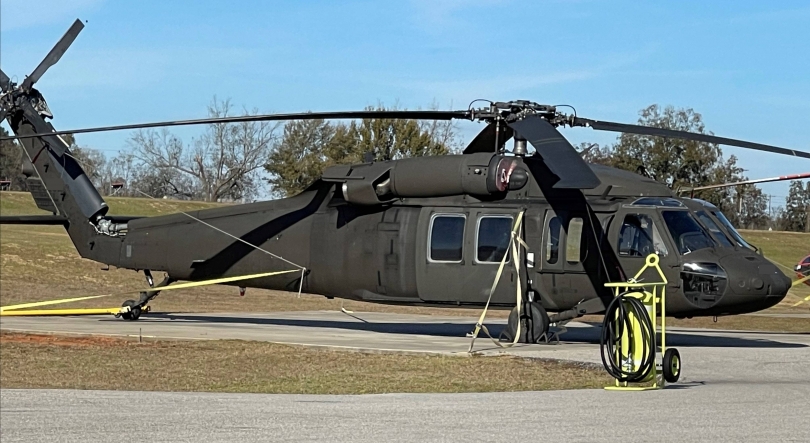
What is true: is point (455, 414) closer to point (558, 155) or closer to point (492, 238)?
point (558, 155)

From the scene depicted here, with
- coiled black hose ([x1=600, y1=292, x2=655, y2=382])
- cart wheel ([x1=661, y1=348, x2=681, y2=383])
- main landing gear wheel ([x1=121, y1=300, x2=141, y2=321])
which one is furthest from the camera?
main landing gear wheel ([x1=121, y1=300, x2=141, y2=321])

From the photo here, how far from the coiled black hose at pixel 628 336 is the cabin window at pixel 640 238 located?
4.41m

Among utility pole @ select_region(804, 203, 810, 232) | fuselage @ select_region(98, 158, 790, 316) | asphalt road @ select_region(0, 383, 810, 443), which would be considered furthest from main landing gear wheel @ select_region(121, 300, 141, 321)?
utility pole @ select_region(804, 203, 810, 232)

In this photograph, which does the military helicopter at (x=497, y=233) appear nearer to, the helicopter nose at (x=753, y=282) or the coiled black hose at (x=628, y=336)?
the helicopter nose at (x=753, y=282)

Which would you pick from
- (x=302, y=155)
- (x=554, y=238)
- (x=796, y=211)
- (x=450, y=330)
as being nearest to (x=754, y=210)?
(x=796, y=211)

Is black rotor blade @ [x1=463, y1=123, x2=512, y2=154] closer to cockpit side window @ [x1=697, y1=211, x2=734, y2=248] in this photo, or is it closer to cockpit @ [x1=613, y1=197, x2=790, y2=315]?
cockpit @ [x1=613, y1=197, x2=790, y2=315]

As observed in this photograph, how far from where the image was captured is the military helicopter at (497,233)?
50.9 ft

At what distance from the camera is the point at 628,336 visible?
446 inches

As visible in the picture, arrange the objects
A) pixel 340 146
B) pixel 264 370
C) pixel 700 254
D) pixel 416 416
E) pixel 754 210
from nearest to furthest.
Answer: pixel 416 416 → pixel 264 370 → pixel 700 254 → pixel 340 146 → pixel 754 210

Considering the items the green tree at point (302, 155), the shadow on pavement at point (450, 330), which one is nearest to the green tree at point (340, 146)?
the green tree at point (302, 155)

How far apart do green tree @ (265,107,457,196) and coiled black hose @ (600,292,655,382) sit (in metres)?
30.3

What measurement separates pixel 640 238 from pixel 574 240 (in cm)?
104

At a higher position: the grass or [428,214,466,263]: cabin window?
[428,214,466,263]: cabin window

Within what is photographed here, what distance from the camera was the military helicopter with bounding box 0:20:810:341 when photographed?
1550 centimetres
